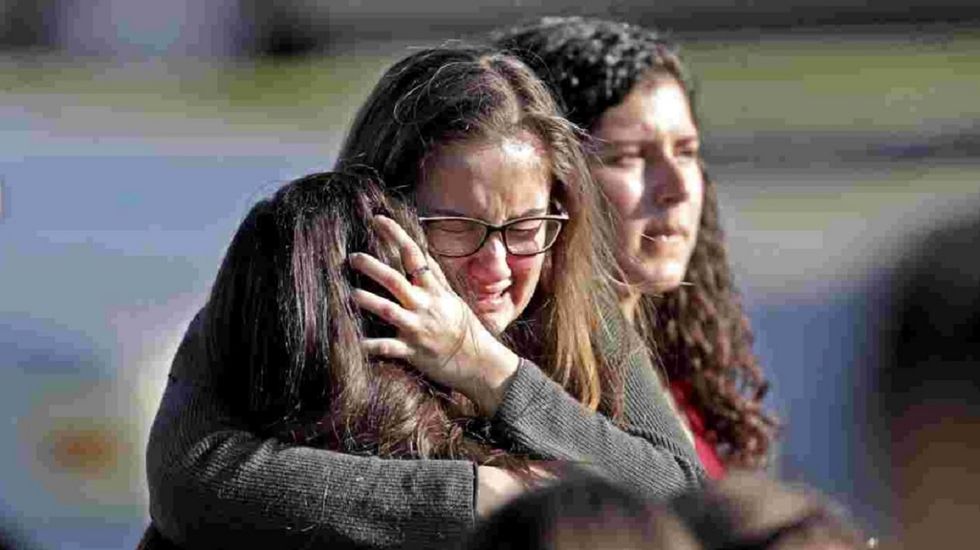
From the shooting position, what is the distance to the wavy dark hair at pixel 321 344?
1.64 m

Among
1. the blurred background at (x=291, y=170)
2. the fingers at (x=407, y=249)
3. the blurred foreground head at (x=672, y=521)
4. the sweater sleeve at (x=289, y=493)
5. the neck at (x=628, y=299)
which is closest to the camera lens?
the blurred foreground head at (x=672, y=521)

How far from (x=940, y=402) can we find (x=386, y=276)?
1332 millimetres

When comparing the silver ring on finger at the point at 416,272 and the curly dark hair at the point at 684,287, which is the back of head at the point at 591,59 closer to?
the curly dark hair at the point at 684,287

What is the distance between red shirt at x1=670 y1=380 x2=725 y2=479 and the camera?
98.6 inches

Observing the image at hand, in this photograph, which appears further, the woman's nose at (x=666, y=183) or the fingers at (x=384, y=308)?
the woman's nose at (x=666, y=183)

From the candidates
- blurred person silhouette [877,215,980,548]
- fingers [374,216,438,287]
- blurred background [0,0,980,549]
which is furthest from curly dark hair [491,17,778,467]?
blurred background [0,0,980,549]

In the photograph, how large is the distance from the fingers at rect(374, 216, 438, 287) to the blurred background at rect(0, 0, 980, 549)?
2.21 m

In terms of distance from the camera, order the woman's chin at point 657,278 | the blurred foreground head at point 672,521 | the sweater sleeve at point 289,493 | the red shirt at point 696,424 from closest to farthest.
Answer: the blurred foreground head at point 672,521 < the sweater sleeve at point 289,493 < the woman's chin at point 657,278 < the red shirt at point 696,424

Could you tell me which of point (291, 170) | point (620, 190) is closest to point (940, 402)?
point (620, 190)

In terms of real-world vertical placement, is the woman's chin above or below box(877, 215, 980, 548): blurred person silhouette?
above

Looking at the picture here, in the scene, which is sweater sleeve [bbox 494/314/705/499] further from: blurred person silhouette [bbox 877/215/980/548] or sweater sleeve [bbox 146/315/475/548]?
blurred person silhouette [bbox 877/215/980/548]

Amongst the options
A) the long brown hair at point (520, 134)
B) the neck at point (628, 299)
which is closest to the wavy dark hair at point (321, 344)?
the long brown hair at point (520, 134)

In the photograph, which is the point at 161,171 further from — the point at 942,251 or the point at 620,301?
the point at 620,301

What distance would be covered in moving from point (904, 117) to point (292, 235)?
3.06 m
